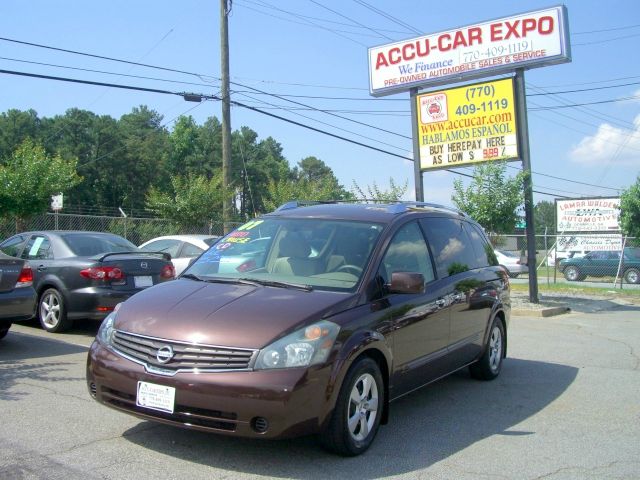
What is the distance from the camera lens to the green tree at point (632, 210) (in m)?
29.2

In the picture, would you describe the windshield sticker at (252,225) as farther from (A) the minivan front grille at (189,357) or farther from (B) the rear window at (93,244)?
(B) the rear window at (93,244)

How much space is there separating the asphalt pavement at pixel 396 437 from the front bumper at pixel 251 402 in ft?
0.99

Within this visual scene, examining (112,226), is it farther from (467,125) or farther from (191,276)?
(191,276)

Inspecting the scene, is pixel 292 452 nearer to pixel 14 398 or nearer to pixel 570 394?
pixel 14 398

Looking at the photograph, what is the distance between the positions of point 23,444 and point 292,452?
6.14 feet

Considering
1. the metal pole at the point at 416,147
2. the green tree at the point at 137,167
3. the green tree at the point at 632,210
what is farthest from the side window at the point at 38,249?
the green tree at the point at 137,167

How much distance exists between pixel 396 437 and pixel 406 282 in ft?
3.99

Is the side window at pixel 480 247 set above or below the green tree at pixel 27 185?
below

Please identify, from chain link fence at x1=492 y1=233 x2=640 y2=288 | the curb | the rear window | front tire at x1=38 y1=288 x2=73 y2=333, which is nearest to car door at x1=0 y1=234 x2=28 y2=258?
the rear window

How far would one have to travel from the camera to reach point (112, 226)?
849 inches

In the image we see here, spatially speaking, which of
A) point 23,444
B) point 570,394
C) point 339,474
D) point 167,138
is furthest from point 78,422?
point 167,138

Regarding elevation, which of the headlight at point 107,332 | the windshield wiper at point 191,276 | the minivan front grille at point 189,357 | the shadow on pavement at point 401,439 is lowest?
the shadow on pavement at point 401,439

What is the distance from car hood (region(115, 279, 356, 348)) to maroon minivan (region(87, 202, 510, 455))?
11 mm

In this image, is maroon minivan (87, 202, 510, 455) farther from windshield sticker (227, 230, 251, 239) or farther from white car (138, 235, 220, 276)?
white car (138, 235, 220, 276)
